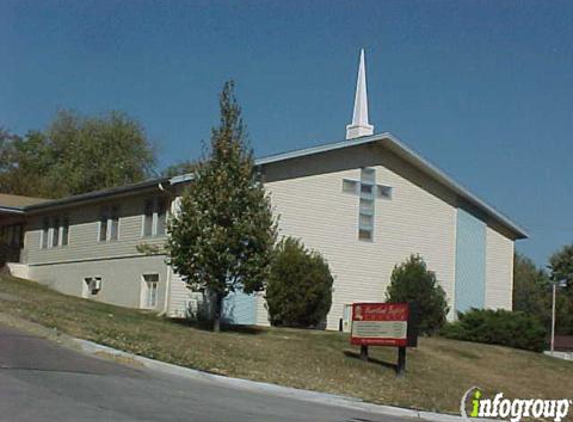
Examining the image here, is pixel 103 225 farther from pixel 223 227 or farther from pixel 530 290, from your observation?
pixel 530 290

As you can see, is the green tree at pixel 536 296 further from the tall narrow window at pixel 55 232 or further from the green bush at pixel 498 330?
the tall narrow window at pixel 55 232

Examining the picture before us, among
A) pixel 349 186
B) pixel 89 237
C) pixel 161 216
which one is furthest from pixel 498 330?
pixel 89 237

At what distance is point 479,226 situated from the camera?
4084 centimetres

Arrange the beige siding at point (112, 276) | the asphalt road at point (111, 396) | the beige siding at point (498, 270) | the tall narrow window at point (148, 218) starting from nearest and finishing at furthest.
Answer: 1. the asphalt road at point (111, 396)
2. the beige siding at point (112, 276)
3. the tall narrow window at point (148, 218)
4. the beige siding at point (498, 270)

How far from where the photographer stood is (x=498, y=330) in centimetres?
3591

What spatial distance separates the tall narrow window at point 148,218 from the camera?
115 ft

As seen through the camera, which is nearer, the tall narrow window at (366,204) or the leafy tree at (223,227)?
the leafy tree at (223,227)

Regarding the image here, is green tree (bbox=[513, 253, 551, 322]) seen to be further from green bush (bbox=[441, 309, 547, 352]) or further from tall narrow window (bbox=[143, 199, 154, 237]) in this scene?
tall narrow window (bbox=[143, 199, 154, 237])

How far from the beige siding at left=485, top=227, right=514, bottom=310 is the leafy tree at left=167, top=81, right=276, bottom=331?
15250mm

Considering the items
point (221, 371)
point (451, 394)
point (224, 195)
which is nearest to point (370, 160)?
point (224, 195)

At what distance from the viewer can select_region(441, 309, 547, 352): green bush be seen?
35.8 meters

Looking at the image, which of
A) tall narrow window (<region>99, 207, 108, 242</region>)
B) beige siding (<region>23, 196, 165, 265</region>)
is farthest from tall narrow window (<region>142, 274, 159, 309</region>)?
tall narrow window (<region>99, 207, 108, 242</region>)

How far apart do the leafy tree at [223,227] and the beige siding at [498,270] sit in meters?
15.3

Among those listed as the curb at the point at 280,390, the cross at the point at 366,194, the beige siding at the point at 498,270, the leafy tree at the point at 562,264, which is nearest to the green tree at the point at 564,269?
the leafy tree at the point at 562,264
